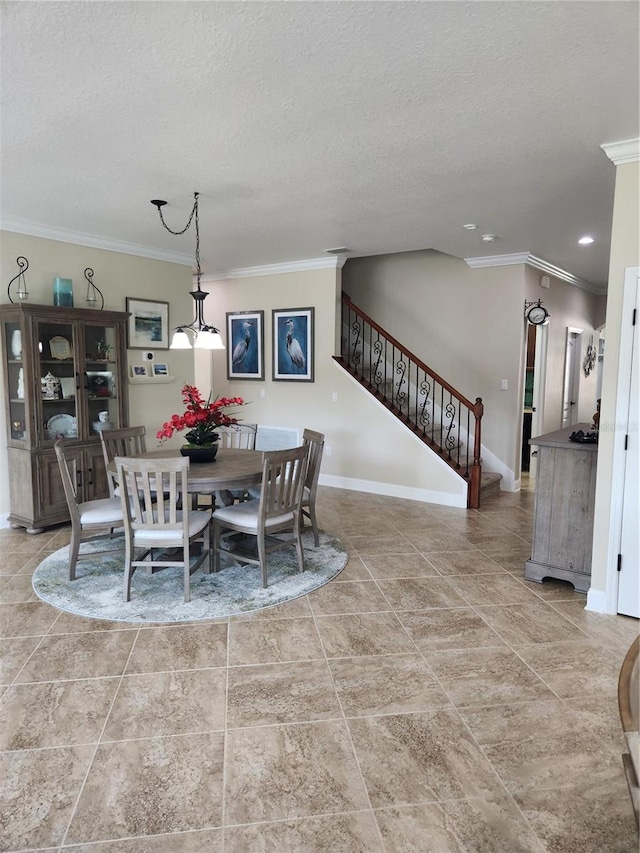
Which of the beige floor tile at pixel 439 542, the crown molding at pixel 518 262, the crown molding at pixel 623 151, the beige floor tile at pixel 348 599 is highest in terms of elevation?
the crown molding at pixel 518 262

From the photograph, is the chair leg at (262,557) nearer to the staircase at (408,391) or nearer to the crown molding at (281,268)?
the staircase at (408,391)

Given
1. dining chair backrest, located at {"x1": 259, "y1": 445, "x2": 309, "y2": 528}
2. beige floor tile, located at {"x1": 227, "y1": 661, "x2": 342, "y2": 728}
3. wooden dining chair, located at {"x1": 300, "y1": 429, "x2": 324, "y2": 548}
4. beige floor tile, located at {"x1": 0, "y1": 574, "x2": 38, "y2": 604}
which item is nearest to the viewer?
beige floor tile, located at {"x1": 227, "y1": 661, "x2": 342, "y2": 728}

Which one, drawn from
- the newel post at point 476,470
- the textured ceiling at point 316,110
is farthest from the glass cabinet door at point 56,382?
the newel post at point 476,470

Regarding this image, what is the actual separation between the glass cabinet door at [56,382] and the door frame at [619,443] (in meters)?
4.39

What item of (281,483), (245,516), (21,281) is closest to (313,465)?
(281,483)

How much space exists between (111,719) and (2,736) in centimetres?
43

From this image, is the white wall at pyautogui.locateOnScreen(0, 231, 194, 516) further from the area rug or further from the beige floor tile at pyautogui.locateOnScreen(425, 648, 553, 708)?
the beige floor tile at pyautogui.locateOnScreen(425, 648, 553, 708)

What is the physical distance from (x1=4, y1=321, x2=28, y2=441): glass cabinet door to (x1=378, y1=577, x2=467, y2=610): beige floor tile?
3.37 m

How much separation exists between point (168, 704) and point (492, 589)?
2.24 m

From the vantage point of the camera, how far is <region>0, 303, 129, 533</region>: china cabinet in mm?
4547

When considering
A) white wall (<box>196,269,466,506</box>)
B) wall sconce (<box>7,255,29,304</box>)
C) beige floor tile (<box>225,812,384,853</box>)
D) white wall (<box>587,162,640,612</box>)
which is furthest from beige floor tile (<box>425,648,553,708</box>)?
wall sconce (<box>7,255,29,304</box>)

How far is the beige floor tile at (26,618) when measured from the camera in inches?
119

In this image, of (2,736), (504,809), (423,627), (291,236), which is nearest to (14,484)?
(2,736)

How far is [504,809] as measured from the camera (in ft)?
5.99
